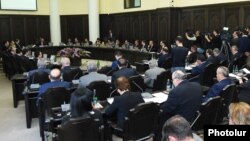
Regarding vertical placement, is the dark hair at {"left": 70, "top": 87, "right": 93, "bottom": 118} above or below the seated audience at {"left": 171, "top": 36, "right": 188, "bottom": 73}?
below

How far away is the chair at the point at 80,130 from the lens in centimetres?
398

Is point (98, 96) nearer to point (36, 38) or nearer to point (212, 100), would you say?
point (212, 100)

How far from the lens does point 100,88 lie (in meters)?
6.36

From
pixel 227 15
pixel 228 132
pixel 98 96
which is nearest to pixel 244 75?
pixel 98 96

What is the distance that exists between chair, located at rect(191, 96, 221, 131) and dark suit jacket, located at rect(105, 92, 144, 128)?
0.91 meters

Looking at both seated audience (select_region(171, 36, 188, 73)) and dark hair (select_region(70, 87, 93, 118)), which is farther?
seated audience (select_region(171, 36, 188, 73))

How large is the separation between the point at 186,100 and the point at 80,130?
1685 mm

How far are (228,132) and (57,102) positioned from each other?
4.05 metres

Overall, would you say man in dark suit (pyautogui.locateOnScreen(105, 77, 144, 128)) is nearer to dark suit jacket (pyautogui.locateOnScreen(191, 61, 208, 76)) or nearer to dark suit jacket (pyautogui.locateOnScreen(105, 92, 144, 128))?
dark suit jacket (pyautogui.locateOnScreen(105, 92, 144, 128))

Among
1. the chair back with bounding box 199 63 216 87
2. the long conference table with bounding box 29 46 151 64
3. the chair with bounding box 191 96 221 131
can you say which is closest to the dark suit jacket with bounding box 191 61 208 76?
the chair back with bounding box 199 63 216 87

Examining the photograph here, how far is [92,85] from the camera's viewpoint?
20.5 feet

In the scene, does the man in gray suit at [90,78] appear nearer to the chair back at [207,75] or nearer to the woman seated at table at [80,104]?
the woman seated at table at [80,104]

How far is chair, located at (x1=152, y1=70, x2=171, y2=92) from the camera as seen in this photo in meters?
7.35

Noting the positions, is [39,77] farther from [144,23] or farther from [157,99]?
[144,23]
